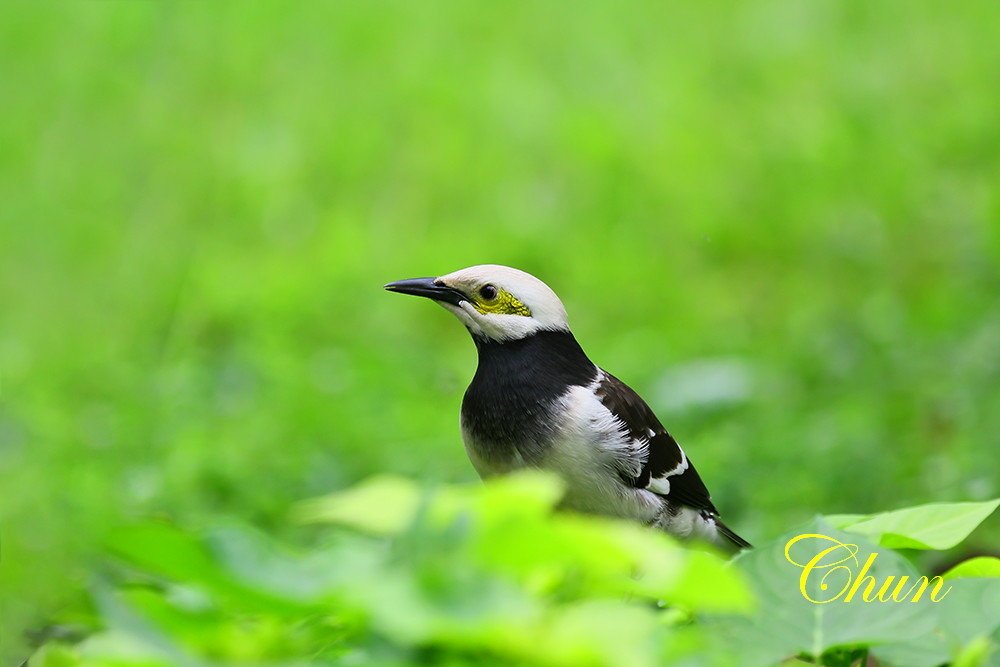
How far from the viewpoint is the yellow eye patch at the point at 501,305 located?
324 centimetres

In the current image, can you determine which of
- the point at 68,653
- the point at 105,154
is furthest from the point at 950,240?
the point at 68,653

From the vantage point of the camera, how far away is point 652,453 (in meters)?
3.48

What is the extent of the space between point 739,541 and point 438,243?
4359mm

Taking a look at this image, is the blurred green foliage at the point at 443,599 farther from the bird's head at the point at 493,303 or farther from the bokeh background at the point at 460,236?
the bokeh background at the point at 460,236

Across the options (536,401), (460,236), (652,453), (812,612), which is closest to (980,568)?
(812,612)

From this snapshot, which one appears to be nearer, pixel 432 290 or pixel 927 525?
pixel 927 525

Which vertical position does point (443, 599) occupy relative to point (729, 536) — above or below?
below

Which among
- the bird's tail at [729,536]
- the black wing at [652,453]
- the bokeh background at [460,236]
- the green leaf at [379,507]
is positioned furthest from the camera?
the bokeh background at [460,236]

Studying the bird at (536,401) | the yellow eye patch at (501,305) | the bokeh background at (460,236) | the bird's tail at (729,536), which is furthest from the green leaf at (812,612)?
the bokeh background at (460,236)

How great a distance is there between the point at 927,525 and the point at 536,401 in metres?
1.23

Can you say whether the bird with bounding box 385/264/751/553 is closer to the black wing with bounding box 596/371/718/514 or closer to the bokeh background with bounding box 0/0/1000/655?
the black wing with bounding box 596/371/718/514

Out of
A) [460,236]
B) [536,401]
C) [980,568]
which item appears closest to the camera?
[980,568]

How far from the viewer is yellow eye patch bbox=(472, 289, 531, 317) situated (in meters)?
3.24

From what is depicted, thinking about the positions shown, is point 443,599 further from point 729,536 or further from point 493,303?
point 729,536
